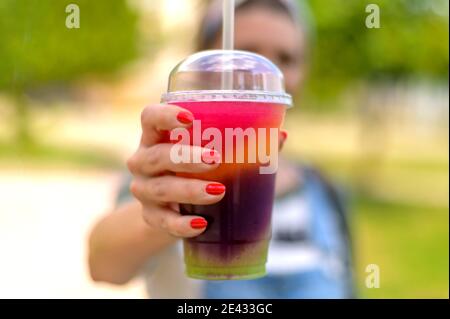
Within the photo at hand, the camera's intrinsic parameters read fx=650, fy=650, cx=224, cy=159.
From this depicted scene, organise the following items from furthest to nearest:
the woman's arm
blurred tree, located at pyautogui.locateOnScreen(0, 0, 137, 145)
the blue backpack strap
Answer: blurred tree, located at pyautogui.locateOnScreen(0, 0, 137, 145), the blue backpack strap, the woman's arm

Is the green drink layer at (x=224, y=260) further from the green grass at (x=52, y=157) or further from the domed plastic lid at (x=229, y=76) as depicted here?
the green grass at (x=52, y=157)

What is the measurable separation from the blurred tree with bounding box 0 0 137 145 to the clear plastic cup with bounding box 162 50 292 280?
536 cm

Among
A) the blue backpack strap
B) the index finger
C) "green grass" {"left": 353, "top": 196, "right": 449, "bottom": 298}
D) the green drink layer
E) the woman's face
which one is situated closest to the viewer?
the index finger

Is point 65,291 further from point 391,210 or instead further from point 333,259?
point 391,210

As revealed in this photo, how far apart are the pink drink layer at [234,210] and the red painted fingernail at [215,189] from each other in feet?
0.07

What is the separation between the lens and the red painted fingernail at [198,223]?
3.45 ft

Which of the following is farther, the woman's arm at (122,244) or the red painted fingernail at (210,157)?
the woman's arm at (122,244)

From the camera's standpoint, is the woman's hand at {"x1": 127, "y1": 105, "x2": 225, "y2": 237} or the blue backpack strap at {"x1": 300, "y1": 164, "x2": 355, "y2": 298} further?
the blue backpack strap at {"x1": 300, "y1": 164, "x2": 355, "y2": 298}

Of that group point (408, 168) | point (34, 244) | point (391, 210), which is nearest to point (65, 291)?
point (34, 244)

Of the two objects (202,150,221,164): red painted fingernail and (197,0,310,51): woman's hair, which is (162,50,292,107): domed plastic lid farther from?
(197,0,310,51): woman's hair

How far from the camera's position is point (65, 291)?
4500 mm

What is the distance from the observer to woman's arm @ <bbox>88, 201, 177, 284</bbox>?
51.7 inches

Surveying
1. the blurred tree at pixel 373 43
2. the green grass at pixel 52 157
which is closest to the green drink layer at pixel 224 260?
the blurred tree at pixel 373 43

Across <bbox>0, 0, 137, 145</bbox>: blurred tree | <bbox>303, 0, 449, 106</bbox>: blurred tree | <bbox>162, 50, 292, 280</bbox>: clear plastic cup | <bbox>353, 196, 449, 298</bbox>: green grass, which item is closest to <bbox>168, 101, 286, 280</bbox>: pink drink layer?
<bbox>162, 50, 292, 280</bbox>: clear plastic cup
